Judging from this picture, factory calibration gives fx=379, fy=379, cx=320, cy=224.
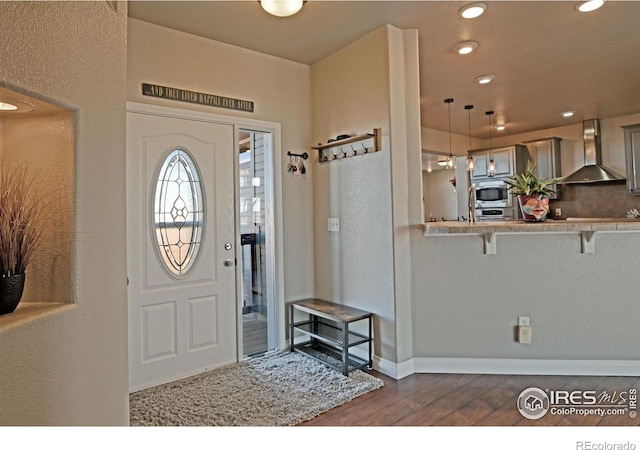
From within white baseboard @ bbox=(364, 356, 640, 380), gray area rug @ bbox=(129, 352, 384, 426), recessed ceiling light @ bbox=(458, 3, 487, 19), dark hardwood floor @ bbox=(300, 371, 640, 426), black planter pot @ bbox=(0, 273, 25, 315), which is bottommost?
dark hardwood floor @ bbox=(300, 371, 640, 426)

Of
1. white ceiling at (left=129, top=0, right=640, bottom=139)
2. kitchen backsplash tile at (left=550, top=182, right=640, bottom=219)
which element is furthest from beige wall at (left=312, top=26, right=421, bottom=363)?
kitchen backsplash tile at (left=550, top=182, right=640, bottom=219)

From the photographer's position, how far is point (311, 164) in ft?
11.9

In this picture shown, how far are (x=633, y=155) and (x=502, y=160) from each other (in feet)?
5.53

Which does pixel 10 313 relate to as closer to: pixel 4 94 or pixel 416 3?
pixel 4 94

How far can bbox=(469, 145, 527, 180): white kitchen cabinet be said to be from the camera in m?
6.21

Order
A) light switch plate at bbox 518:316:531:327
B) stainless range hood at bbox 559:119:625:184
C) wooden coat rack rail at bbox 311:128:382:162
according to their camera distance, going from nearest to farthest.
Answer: light switch plate at bbox 518:316:531:327 → wooden coat rack rail at bbox 311:128:382:162 → stainless range hood at bbox 559:119:625:184

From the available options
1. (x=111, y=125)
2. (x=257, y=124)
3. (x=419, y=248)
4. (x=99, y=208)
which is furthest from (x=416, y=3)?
(x=99, y=208)

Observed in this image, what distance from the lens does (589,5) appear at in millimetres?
2637

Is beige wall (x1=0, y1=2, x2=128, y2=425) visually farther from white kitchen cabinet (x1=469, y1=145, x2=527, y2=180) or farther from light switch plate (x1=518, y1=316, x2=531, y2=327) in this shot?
white kitchen cabinet (x1=469, y1=145, x2=527, y2=180)

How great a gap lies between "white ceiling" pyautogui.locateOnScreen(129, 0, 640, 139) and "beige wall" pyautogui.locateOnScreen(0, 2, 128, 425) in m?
1.22

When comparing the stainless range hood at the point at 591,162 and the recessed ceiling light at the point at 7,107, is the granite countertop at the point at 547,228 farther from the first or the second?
the stainless range hood at the point at 591,162

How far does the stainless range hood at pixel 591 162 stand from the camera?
566cm

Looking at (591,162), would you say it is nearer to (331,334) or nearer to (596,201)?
(596,201)

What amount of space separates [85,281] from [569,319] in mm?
3114
